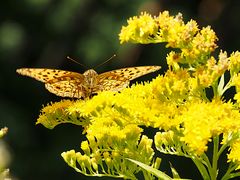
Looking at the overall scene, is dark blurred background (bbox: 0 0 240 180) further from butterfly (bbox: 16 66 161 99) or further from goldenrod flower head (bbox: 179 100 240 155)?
goldenrod flower head (bbox: 179 100 240 155)

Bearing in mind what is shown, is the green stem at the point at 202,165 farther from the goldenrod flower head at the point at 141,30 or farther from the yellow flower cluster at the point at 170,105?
the goldenrod flower head at the point at 141,30

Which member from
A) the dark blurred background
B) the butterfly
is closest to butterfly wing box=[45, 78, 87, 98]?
the butterfly

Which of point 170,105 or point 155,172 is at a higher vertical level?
point 170,105

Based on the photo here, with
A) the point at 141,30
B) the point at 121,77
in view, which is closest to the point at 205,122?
the point at 141,30

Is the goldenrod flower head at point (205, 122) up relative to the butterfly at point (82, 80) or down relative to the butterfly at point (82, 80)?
down

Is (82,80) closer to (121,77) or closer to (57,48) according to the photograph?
(121,77)

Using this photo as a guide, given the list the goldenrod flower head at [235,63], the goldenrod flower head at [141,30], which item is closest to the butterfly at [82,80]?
the goldenrod flower head at [141,30]
